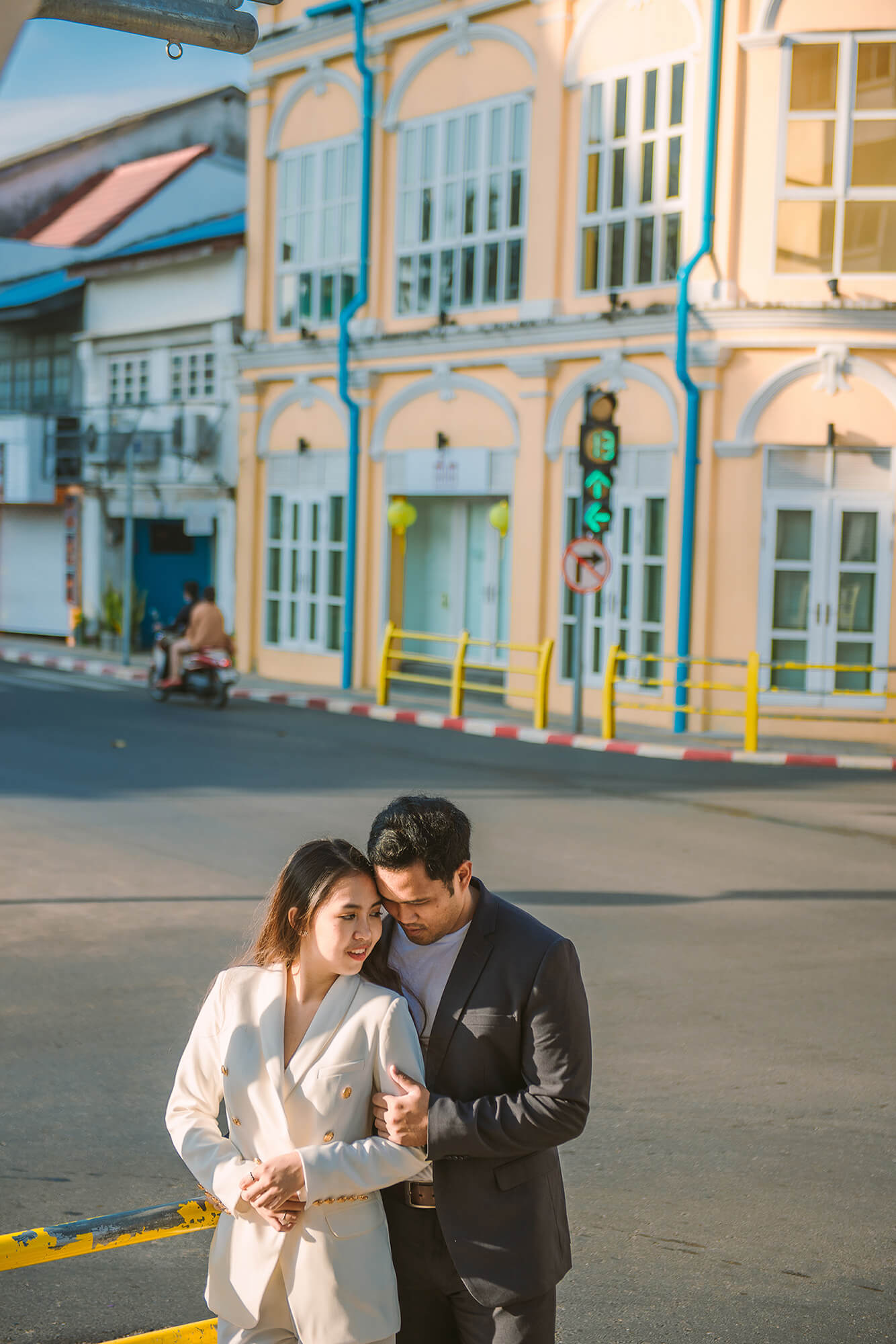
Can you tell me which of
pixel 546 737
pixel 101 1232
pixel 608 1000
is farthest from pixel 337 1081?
pixel 546 737

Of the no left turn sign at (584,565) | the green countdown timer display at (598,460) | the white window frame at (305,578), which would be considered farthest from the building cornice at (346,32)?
the no left turn sign at (584,565)

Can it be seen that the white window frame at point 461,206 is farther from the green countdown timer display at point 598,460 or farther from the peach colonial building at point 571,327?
the green countdown timer display at point 598,460

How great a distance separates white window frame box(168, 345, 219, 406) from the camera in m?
28.8

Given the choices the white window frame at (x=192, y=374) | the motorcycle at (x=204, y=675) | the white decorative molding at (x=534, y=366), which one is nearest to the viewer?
the motorcycle at (x=204, y=675)

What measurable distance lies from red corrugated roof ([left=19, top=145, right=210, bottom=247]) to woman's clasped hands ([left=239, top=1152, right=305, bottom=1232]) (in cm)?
3360

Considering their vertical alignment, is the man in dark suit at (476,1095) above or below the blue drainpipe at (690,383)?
below

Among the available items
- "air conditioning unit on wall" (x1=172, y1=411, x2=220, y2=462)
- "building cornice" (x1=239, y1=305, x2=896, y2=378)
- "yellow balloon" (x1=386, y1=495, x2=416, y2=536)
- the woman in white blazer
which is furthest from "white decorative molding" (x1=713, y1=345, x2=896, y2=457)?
the woman in white blazer

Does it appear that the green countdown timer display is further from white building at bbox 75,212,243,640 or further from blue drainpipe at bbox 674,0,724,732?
white building at bbox 75,212,243,640

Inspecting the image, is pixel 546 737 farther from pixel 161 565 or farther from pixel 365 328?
pixel 161 565

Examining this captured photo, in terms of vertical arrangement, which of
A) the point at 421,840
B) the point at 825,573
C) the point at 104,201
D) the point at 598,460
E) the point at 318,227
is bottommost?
the point at 421,840

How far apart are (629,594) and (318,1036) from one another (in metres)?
17.8

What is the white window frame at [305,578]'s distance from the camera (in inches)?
981

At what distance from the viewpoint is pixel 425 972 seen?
3.09 m

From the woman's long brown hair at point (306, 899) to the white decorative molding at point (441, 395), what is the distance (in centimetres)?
1918
